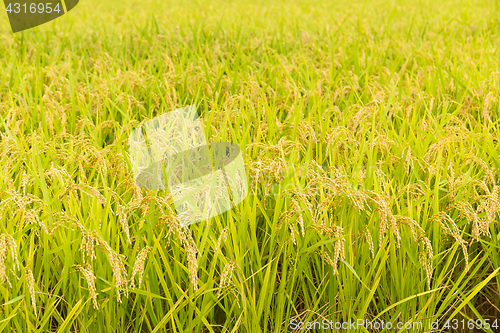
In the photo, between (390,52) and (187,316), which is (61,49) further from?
(187,316)

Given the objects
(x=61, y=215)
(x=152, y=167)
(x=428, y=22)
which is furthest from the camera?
(x=428, y=22)

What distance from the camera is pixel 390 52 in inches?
168

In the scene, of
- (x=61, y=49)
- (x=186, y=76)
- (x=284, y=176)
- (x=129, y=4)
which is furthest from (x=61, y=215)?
(x=129, y=4)

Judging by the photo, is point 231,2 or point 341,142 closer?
point 341,142

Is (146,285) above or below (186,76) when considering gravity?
below

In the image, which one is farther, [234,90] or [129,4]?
[129,4]

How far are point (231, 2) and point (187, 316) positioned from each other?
23.0 feet

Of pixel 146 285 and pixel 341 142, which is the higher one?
pixel 341 142

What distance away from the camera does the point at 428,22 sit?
5.52 m

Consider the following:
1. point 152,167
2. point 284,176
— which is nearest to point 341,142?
point 284,176

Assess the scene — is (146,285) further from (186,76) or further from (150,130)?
(186,76)

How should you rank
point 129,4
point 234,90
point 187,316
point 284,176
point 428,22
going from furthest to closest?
point 129,4 → point 428,22 → point 234,90 → point 284,176 → point 187,316

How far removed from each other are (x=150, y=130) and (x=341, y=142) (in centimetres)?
96

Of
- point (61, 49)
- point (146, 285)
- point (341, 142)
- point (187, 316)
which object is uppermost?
point (61, 49)
